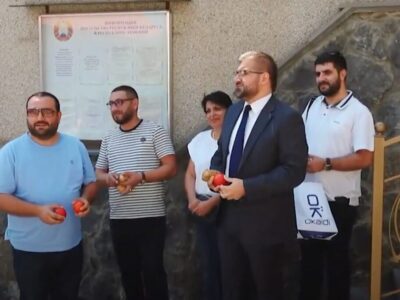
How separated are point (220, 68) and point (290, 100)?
2.26 ft

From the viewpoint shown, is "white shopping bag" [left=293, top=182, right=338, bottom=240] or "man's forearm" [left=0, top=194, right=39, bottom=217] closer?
"man's forearm" [left=0, top=194, right=39, bottom=217]

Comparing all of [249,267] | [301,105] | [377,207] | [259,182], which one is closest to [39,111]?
[259,182]

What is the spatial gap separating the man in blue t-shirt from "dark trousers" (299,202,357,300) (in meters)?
1.59

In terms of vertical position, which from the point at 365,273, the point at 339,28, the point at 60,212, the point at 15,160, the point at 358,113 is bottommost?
the point at 365,273

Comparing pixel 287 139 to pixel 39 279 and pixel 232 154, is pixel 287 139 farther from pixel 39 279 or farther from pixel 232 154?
pixel 39 279

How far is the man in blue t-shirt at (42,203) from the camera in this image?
13.3 feet

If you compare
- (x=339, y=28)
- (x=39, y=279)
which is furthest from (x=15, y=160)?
(x=339, y=28)

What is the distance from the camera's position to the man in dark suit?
3.70 m

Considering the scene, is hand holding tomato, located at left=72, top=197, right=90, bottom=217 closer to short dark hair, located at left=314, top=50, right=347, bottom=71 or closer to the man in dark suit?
the man in dark suit

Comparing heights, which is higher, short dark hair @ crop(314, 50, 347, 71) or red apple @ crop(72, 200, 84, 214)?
short dark hair @ crop(314, 50, 347, 71)

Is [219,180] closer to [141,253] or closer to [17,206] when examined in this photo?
[17,206]

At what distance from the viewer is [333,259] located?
4508 mm

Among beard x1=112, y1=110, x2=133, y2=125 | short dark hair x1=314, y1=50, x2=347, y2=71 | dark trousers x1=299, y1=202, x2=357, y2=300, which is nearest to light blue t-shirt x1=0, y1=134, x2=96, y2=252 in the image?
beard x1=112, y1=110, x2=133, y2=125

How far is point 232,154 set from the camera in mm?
3854
